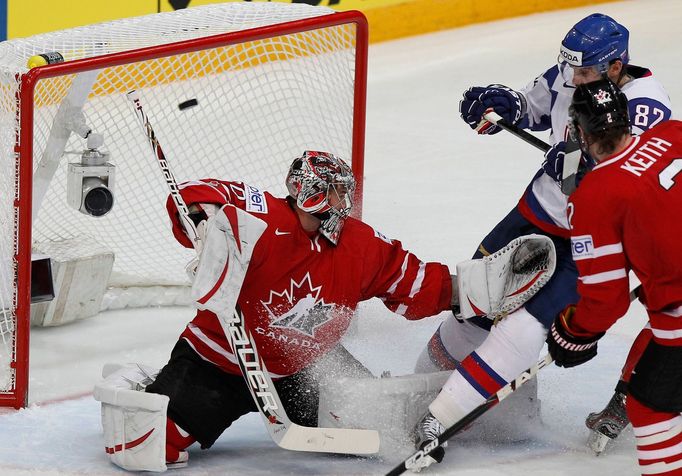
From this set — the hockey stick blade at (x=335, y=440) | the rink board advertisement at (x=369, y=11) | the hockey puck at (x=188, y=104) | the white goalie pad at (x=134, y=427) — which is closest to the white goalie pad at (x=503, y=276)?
the hockey stick blade at (x=335, y=440)

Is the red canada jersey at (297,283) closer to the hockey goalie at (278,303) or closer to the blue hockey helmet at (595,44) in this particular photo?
the hockey goalie at (278,303)

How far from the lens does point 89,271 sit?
3914 mm

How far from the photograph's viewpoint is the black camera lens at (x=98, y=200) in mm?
3514

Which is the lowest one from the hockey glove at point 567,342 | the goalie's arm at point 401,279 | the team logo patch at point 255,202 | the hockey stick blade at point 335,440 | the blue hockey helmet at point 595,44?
the hockey stick blade at point 335,440

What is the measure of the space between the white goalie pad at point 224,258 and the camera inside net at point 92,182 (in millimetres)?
737

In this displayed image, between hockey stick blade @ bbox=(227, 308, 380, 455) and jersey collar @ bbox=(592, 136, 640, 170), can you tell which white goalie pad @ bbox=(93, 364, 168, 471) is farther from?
jersey collar @ bbox=(592, 136, 640, 170)

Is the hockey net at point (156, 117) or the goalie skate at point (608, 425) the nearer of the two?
the goalie skate at point (608, 425)

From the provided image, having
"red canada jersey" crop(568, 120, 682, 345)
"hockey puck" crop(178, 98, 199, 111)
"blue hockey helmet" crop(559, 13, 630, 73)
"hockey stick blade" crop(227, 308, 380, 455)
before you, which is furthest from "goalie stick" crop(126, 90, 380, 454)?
"blue hockey helmet" crop(559, 13, 630, 73)

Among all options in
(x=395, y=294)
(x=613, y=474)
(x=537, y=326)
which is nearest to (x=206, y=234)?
(x=395, y=294)

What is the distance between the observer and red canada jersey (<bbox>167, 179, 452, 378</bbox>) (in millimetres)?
2984

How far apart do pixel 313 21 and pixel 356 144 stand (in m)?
0.41

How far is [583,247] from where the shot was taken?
2619mm

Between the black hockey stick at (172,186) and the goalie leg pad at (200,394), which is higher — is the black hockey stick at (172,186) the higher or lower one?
the higher one

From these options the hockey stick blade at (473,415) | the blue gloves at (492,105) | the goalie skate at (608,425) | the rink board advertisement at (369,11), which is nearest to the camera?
the hockey stick blade at (473,415)
